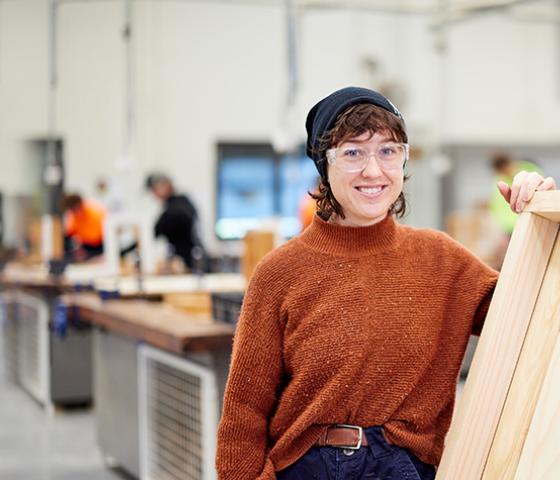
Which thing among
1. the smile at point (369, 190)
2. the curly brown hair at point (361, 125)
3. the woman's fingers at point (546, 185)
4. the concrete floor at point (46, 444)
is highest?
the curly brown hair at point (361, 125)

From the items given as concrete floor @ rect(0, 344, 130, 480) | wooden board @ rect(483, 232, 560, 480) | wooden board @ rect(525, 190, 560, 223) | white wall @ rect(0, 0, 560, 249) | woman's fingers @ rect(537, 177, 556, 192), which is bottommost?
concrete floor @ rect(0, 344, 130, 480)

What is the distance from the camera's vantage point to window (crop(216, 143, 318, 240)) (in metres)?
12.0

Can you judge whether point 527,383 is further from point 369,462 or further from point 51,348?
point 51,348

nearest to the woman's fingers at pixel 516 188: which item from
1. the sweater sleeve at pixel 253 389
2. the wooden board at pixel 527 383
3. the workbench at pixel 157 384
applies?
the wooden board at pixel 527 383

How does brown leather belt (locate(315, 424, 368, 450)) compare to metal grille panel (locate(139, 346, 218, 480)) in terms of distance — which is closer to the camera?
brown leather belt (locate(315, 424, 368, 450))

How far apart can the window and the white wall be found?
0.72 ft

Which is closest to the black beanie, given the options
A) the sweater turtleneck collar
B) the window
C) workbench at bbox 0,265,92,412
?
the sweater turtleneck collar

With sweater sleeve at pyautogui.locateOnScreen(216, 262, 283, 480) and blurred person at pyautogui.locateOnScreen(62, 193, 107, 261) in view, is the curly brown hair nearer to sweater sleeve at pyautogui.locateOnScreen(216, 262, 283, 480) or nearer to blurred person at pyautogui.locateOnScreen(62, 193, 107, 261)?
sweater sleeve at pyautogui.locateOnScreen(216, 262, 283, 480)

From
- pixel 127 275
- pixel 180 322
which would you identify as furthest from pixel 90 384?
pixel 180 322

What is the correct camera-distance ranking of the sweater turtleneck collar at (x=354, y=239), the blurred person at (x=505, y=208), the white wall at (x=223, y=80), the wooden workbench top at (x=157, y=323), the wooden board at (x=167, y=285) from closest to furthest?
the sweater turtleneck collar at (x=354, y=239)
the wooden workbench top at (x=157, y=323)
the wooden board at (x=167, y=285)
the blurred person at (x=505, y=208)
the white wall at (x=223, y=80)

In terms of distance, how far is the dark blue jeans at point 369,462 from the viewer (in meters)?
1.62

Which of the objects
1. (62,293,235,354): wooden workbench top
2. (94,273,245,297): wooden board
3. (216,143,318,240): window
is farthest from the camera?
(216,143,318,240): window

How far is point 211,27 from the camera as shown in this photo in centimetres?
1190

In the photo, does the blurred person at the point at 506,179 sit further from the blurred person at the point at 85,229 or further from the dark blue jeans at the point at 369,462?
the dark blue jeans at the point at 369,462
